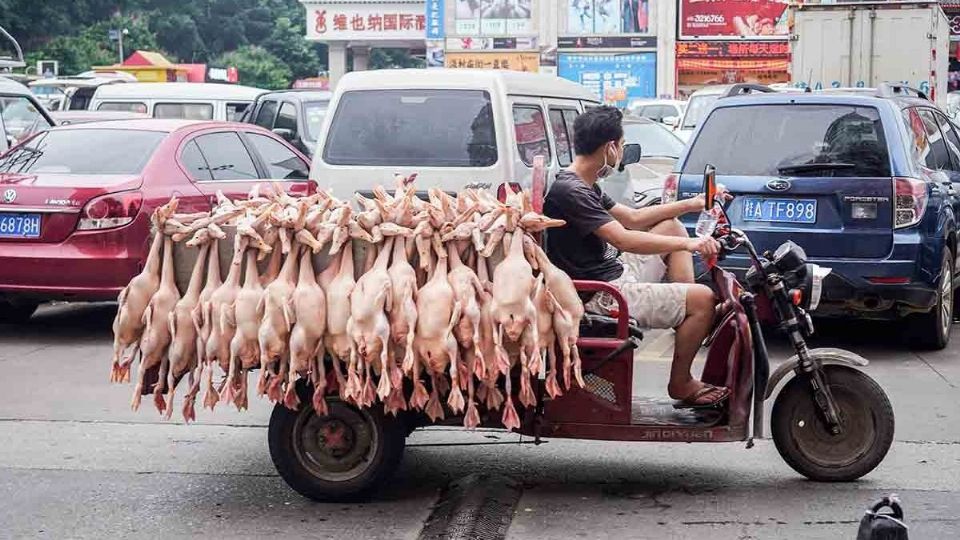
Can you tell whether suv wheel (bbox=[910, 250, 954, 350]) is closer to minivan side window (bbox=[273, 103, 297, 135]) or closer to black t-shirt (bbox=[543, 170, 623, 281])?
black t-shirt (bbox=[543, 170, 623, 281])

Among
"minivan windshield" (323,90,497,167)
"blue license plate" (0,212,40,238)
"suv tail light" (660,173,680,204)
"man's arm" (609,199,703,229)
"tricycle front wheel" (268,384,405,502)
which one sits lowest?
"tricycle front wheel" (268,384,405,502)

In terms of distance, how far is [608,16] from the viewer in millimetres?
56156

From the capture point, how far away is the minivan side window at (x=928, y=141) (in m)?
9.39

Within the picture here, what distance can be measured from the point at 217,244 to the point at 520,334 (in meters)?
1.23

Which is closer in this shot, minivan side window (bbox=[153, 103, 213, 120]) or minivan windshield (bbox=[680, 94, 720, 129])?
minivan side window (bbox=[153, 103, 213, 120])

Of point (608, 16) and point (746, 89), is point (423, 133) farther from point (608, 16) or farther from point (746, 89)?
point (608, 16)

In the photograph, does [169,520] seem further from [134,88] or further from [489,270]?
[134,88]

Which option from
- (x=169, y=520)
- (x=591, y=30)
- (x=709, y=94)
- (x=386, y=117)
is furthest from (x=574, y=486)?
(x=591, y=30)

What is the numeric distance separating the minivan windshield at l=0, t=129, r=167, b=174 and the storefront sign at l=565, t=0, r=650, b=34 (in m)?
47.1

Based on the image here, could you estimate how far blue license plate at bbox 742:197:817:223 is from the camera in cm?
888

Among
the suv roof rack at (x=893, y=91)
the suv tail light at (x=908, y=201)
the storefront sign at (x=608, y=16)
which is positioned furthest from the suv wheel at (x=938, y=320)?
the storefront sign at (x=608, y=16)

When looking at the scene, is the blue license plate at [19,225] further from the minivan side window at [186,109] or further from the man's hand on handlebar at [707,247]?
the minivan side window at [186,109]

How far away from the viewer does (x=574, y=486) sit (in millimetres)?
5980

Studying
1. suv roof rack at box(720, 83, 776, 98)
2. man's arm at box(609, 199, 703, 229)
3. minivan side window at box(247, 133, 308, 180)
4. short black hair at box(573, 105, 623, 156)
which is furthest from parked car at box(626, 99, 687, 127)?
short black hair at box(573, 105, 623, 156)
